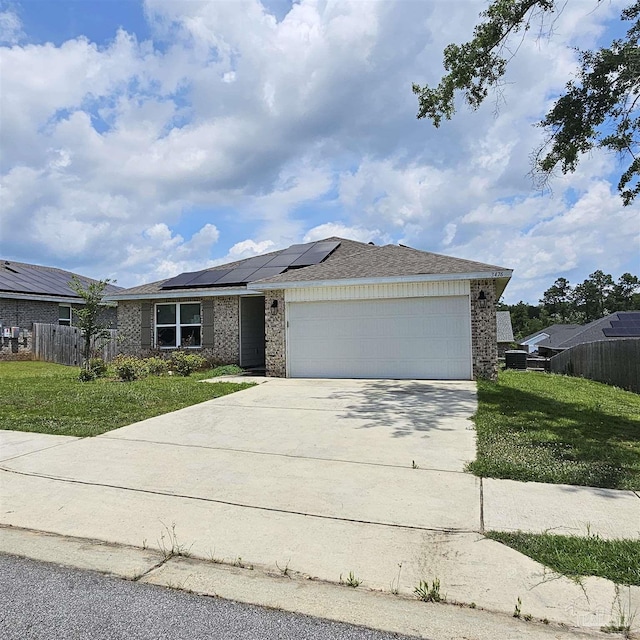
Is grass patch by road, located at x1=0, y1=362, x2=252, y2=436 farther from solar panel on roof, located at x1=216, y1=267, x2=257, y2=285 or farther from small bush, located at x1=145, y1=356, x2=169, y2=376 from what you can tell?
solar panel on roof, located at x1=216, y1=267, x2=257, y2=285

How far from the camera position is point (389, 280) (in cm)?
1302

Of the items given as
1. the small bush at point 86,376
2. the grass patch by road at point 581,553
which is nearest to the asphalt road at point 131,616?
the grass patch by road at point 581,553

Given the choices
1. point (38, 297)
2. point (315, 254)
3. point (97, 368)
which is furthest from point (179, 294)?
point (38, 297)

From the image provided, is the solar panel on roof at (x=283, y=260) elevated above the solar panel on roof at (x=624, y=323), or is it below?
above

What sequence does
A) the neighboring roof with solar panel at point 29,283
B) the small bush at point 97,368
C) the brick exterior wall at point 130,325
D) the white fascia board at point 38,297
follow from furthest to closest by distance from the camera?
the neighboring roof with solar panel at point 29,283, the white fascia board at point 38,297, the brick exterior wall at point 130,325, the small bush at point 97,368

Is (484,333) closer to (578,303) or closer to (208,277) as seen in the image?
(208,277)

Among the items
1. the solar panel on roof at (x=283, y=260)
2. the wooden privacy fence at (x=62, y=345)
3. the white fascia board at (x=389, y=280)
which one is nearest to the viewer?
the white fascia board at (x=389, y=280)

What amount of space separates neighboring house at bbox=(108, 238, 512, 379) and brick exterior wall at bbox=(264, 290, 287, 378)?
0.03m

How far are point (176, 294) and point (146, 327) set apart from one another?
2007mm

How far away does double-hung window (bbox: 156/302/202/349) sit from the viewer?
17438mm

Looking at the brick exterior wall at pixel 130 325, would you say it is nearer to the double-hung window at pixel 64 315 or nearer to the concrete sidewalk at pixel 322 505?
the double-hung window at pixel 64 315

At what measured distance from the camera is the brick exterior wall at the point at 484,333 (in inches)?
492

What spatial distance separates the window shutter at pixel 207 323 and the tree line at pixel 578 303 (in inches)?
2310

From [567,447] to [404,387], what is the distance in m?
5.69
